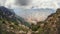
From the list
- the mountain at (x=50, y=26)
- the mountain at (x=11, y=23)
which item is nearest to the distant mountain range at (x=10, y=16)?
the mountain at (x=11, y=23)

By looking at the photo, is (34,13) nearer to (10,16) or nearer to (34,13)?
(34,13)

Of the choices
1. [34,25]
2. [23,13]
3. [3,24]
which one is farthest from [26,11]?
[3,24]

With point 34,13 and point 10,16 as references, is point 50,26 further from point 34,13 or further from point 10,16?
point 10,16

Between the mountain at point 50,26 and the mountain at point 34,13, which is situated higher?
the mountain at point 34,13

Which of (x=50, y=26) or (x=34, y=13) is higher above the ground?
(x=34, y=13)

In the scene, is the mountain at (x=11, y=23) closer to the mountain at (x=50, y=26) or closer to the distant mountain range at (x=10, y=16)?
the distant mountain range at (x=10, y=16)

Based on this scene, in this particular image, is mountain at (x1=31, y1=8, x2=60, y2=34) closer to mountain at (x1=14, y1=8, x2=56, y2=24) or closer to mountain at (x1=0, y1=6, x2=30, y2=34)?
mountain at (x1=14, y1=8, x2=56, y2=24)

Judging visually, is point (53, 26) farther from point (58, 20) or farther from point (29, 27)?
point (29, 27)

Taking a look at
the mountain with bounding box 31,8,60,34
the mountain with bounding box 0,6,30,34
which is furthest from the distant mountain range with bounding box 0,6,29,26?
the mountain with bounding box 31,8,60,34

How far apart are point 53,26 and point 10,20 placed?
0.83 m

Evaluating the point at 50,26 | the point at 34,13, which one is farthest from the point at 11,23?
the point at 50,26

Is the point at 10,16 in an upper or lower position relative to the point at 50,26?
upper

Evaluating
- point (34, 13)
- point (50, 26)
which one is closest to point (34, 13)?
point (34, 13)

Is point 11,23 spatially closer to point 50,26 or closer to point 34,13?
point 34,13
